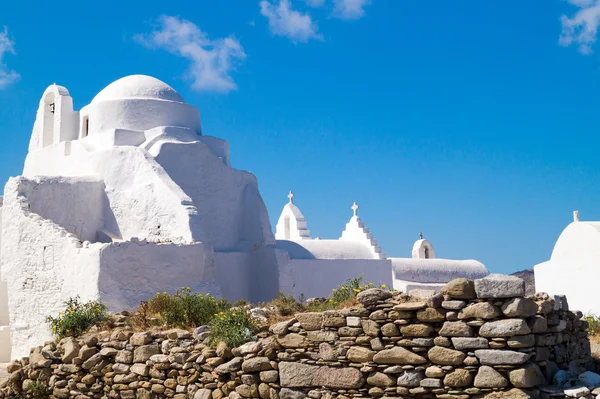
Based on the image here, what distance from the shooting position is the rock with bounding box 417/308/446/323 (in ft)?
22.9

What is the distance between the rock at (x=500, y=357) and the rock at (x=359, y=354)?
1.13m

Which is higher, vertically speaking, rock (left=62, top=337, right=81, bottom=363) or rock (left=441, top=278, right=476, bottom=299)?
rock (left=441, top=278, right=476, bottom=299)

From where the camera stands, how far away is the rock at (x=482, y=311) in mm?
6707

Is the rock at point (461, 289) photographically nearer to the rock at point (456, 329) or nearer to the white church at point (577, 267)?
the rock at point (456, 329)

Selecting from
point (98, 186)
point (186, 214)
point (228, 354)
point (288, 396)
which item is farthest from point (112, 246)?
point (288, 396)

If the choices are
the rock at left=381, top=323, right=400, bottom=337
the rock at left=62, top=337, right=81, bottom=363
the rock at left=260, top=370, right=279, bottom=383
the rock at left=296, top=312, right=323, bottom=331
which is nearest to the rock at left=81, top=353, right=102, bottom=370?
the rock at left=62, top=337, right=81, bottom=363

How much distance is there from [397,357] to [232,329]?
2.25 metres

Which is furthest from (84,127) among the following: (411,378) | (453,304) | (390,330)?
(453,304)

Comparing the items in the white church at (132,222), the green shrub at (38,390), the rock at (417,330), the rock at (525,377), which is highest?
the white church at (132,222)

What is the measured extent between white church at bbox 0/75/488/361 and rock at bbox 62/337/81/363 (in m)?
2.79

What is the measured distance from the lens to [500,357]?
21.7ft

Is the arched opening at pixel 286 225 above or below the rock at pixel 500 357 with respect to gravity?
above

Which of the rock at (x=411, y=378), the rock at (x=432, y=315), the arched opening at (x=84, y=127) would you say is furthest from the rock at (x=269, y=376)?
the arched opening at (x=84, y=127)

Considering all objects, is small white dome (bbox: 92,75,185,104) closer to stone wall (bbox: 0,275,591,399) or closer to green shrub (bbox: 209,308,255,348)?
stone wall (bbox: 0,275,591,399)
